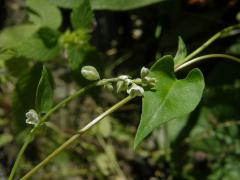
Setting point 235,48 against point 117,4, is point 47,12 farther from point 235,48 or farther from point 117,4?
point 235,48

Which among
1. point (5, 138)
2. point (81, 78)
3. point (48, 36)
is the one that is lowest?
point (5, 138)

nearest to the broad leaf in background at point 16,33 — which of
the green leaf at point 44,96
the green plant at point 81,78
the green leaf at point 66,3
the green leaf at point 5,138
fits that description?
the green plant at point 81,78

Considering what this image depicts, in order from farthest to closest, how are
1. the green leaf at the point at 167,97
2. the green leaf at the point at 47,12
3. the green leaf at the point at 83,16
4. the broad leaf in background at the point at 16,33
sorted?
the broad leaf in background at the point at 16,33, the green leaf at the point at 47,12, the green leaf at the point at 83,16, the green leaf at the point at 167,97

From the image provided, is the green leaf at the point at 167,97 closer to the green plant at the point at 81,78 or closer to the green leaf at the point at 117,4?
the green plant at the point at 81,78

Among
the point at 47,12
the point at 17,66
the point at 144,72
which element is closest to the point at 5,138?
the point at 17,66

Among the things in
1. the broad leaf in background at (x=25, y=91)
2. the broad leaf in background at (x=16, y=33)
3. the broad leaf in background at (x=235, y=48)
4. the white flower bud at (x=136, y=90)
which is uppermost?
the broad leaf in background at (x=16, y=33)

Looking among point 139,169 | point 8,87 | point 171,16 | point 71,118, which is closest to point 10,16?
point 8,87
